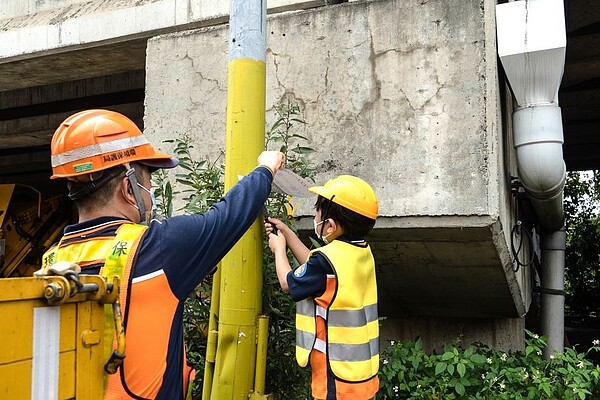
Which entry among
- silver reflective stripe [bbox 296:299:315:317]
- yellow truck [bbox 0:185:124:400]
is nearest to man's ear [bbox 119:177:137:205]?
yellow truck [bbox 0:185:124:400]

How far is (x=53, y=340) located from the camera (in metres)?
1.25

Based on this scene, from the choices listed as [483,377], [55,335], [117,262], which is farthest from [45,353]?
[483,377]

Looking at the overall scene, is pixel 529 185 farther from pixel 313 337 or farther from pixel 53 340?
pixel 53 340

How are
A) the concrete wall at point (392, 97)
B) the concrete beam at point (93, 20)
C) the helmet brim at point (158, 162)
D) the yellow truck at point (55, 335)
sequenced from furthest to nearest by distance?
the concrete beam at point (93, 20), the concrete wall at point (392, 97), the helmet brim at point (158, 162), the yellow truck at point (55, 335)

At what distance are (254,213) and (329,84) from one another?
1.89 meters

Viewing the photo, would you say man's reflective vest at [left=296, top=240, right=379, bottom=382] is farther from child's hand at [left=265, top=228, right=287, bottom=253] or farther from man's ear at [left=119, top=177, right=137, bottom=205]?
man's ear at [left=119, top=177, right=137, bottom=205]

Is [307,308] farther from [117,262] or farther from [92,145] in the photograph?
[92,145]

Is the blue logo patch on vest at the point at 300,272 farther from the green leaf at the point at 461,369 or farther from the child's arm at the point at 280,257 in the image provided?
the green leaf at the point at 461,369

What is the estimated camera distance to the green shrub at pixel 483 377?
133 inches

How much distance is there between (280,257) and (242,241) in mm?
200

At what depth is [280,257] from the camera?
2514mm

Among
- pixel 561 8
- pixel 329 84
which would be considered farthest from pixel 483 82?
pixel 329 84

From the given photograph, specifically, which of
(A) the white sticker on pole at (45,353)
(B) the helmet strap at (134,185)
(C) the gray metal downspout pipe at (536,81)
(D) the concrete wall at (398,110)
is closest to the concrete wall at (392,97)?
(D) the concrete wall at (398,110)

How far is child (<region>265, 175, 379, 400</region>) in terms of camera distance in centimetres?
247
